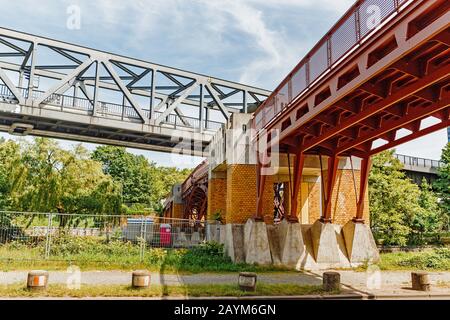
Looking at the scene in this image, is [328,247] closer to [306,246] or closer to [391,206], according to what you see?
[306,246]

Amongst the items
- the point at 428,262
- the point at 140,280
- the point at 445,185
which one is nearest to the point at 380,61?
the point at 140,280

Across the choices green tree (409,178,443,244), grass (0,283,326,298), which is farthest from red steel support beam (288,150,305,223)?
green tree (409,178,443,244)

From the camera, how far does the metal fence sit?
A: 14.8 m

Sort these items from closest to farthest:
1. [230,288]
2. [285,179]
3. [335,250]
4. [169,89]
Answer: [230,288], [335,250], [285,179], [169,89]

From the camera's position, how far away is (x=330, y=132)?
11.3 meters

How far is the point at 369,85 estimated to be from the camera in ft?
27.7

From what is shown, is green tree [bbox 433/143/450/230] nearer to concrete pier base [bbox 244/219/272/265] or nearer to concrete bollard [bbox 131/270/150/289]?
concrete pier base [bbox 244/219/272/265]

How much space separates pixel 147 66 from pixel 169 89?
355 cm

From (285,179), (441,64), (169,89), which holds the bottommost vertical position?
(285,179)

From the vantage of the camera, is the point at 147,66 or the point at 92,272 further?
the point at 147,66
